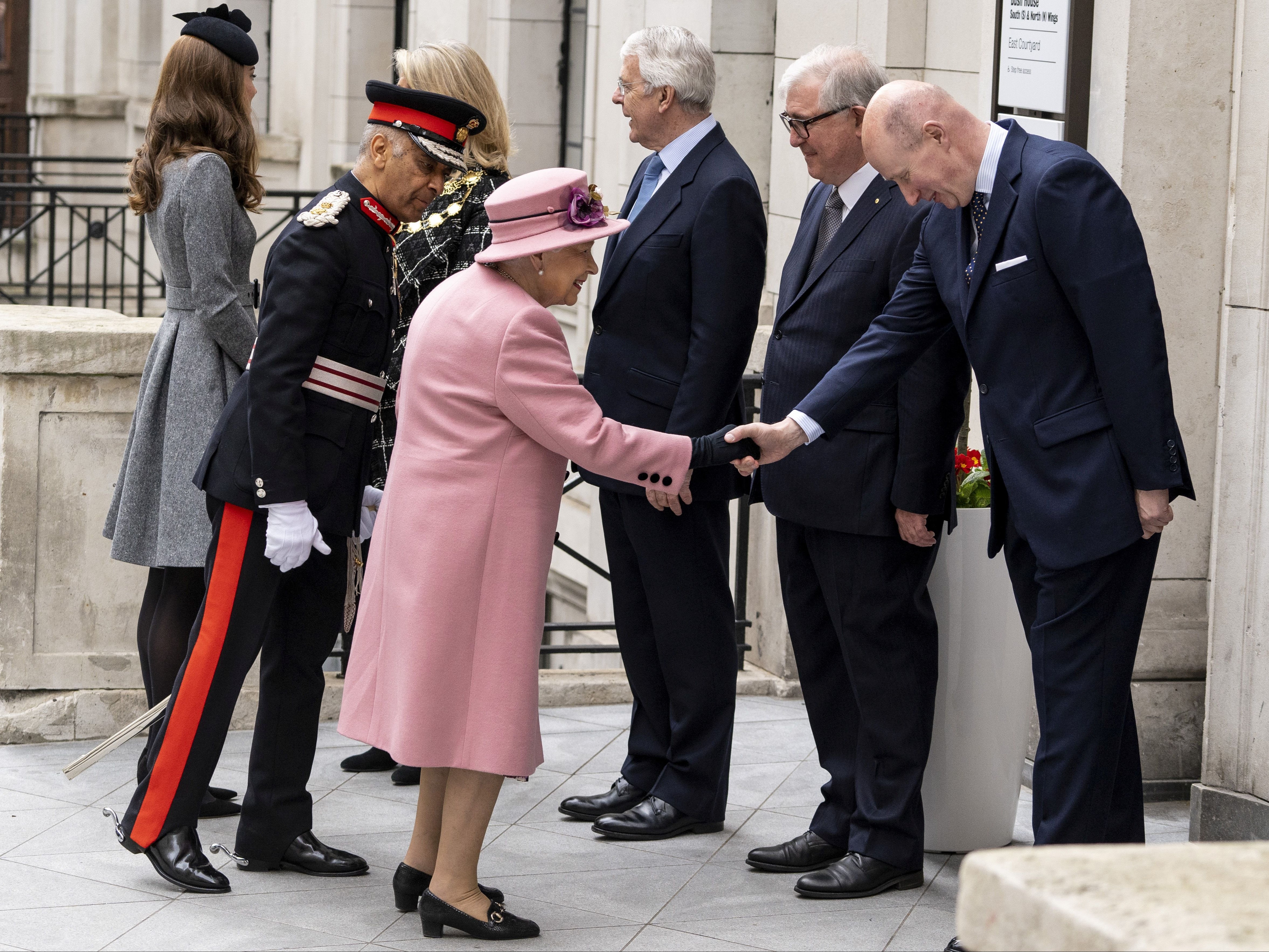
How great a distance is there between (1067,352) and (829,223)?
0.97 meters

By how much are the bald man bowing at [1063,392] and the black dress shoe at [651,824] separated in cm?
128

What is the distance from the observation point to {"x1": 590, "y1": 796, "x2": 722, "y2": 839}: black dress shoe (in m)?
4.64

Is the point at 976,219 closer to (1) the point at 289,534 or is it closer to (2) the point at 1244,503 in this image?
(2) the point at 1244,503

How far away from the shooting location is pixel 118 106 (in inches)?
842

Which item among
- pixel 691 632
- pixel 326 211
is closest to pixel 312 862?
pixel 691 632

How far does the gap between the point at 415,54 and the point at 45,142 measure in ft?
59.9

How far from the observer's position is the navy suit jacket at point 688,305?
4.44m

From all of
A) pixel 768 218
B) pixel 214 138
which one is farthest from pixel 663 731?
pixel 768 218

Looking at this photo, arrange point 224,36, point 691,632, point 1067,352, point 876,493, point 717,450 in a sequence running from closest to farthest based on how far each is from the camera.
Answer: point 1067,352
point 717,450
point 876,493
point 224,36
point 691,632

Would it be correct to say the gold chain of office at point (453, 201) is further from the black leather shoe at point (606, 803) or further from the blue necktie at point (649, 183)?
the black leather shoe at point (606, 803)

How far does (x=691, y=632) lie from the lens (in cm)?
464

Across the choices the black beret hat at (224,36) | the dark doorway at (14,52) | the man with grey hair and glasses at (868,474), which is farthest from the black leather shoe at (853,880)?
the dark doorway at (14,52)

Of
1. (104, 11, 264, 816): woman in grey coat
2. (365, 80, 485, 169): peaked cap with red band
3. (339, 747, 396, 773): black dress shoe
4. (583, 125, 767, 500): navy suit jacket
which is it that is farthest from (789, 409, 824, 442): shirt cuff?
(339, 747, 396, 773): black dress shoe

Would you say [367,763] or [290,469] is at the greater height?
[290,469]
